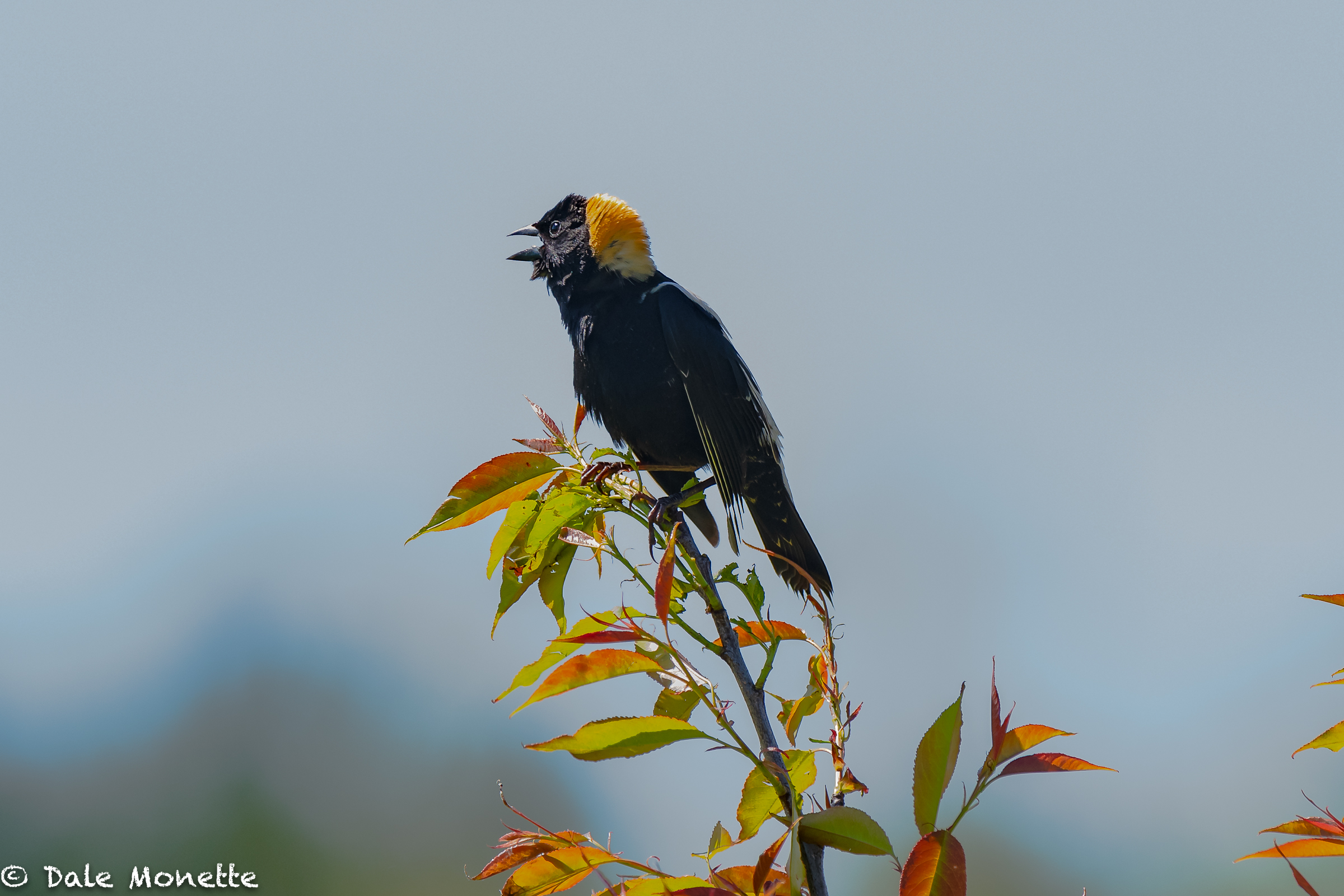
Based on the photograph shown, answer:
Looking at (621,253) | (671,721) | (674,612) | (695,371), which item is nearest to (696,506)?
(695,371)

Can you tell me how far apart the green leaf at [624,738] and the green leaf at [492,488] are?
1.76 feet

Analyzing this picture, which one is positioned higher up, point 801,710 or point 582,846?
point 801,710

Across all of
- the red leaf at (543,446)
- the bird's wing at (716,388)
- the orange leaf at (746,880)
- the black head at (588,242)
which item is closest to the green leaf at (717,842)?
the orange leaf at (746,880)

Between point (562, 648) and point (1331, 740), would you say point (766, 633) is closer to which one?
point (562, 648)

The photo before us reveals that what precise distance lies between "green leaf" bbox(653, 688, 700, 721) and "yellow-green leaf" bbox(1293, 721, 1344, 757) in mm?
936

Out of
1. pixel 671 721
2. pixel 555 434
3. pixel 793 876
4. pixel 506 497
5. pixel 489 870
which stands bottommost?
pixel 489 870

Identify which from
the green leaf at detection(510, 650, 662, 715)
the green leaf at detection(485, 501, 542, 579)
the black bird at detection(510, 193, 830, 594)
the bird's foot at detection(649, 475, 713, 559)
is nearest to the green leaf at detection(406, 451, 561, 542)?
the green leaf at detection(485, 501, 542, 579)

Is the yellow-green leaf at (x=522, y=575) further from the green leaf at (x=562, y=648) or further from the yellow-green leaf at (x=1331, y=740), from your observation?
the yellow-green leaf at (x=1331, y=740)

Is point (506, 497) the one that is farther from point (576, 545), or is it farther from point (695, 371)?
point (695, 371)

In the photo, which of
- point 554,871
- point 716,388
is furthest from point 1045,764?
point 716,388

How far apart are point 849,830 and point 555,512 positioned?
83cm

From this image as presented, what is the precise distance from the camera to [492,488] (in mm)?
1834

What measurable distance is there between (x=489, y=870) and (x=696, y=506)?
2154 millimetres

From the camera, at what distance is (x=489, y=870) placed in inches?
56.9
